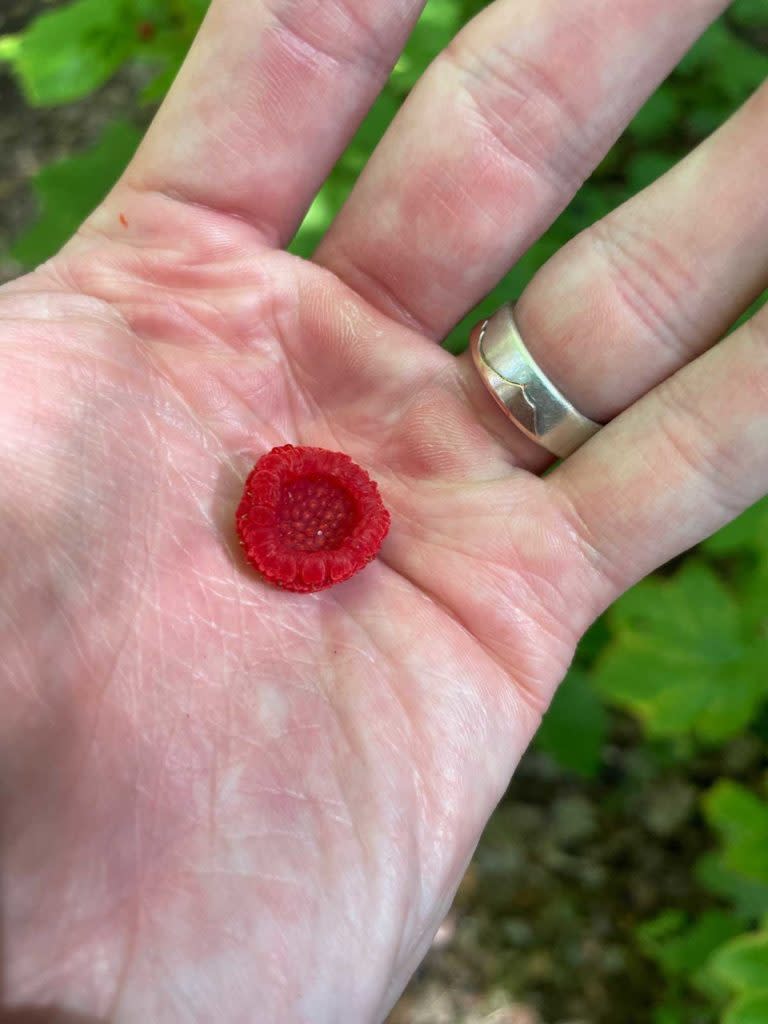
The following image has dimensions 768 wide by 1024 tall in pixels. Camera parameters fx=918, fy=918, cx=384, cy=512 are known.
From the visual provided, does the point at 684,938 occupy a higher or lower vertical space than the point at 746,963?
lower

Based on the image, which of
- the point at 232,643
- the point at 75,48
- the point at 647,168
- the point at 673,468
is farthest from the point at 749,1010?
the point at 75,48

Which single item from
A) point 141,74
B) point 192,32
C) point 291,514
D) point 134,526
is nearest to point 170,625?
point 134,526

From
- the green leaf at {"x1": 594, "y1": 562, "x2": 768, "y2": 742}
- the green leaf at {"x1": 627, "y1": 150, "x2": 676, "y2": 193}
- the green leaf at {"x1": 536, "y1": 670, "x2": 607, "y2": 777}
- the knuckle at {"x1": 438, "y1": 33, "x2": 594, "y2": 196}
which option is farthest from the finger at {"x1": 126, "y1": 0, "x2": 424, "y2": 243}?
the green leaf at {"x1": 536, "y1": 670, "x2": 607, "y2": 777}

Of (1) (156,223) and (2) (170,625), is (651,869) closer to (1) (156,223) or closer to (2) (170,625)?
(2) (170,625)

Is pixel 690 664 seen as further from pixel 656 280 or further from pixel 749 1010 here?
pixel 656 280

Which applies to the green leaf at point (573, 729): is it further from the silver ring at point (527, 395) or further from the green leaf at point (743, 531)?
the silver ring at point (527, 395)

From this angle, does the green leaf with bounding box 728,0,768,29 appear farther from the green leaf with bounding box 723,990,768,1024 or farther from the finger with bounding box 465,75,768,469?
the green leaf with bounding box 723,990,768,1024
